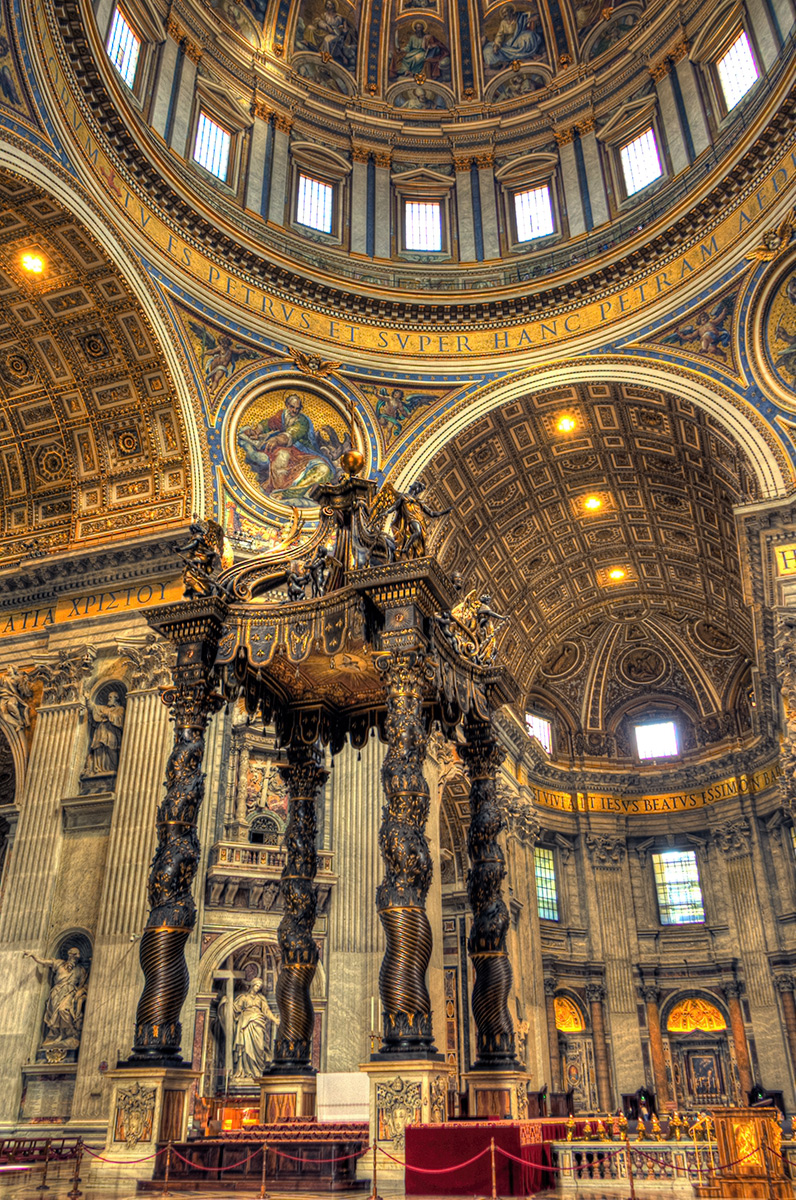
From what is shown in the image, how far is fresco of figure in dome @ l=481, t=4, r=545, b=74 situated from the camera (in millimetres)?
23656

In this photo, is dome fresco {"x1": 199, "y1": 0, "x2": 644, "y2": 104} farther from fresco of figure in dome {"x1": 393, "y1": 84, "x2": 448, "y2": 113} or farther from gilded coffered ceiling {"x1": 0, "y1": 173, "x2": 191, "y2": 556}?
gilded coffered ceiling {"x1": 0, "y1": 173, "x2": 191, "y2": 556}

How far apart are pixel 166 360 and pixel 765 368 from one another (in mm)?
11336

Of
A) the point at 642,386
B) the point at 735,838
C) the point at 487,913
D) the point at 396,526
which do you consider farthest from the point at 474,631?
the point at 735,838

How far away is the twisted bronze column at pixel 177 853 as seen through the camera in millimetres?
9273

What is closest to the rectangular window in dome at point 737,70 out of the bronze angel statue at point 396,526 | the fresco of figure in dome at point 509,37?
the fresco of figure in dome at point 509,37

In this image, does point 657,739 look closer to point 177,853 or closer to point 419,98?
point 419,98

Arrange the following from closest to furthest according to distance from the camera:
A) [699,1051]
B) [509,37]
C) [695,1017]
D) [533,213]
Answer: [533,213]
[509,37]
[699,1051]
[695,1017]

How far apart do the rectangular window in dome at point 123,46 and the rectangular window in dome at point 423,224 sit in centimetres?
710

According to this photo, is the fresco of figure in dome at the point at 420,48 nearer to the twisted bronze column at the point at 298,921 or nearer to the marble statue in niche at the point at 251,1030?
the twisted bronze column at the point at 298,921

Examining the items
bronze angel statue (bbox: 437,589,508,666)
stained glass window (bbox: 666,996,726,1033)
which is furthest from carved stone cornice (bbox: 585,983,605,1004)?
bronze angel statue (bbox: 437,589,508,666)

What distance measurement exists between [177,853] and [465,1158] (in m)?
4.00

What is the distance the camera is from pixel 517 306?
2103cm

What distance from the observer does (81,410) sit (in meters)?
18.6

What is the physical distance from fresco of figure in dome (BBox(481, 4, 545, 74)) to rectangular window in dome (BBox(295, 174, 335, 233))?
5403 millimetres
